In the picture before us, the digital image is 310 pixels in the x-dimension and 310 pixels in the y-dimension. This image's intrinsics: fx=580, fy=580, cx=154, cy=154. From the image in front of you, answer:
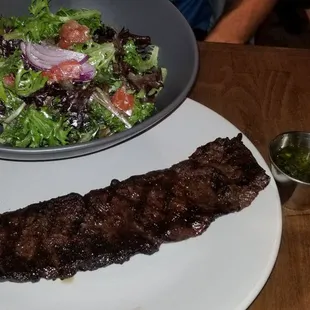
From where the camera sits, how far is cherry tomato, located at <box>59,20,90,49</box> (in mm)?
2393

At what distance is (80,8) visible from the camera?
8.74ft

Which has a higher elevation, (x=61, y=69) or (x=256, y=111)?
(x=61, y=69)

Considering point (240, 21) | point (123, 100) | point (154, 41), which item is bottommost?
point (240, 21)

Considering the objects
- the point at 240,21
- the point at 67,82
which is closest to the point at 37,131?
the point at 67,82

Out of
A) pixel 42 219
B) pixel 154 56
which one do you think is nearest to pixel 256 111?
pixel 154 56

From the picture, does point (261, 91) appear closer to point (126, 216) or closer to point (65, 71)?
point (65, 71)

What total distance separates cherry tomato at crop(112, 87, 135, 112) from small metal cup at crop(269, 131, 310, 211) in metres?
0.58

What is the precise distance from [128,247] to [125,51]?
96 centimetres

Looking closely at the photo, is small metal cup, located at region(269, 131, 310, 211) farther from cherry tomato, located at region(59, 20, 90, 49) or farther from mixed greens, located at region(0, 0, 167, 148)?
cherry tomato, located at region(59, 20, 90, 49)

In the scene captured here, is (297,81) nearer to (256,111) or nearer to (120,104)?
(256,111)

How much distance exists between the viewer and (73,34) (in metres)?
2.40

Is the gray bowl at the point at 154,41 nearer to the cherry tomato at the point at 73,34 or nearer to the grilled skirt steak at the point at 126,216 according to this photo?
the grilled skirt steak at the point at 126,216

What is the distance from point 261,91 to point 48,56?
1017 mm

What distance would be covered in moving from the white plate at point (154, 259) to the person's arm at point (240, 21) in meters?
1.26
